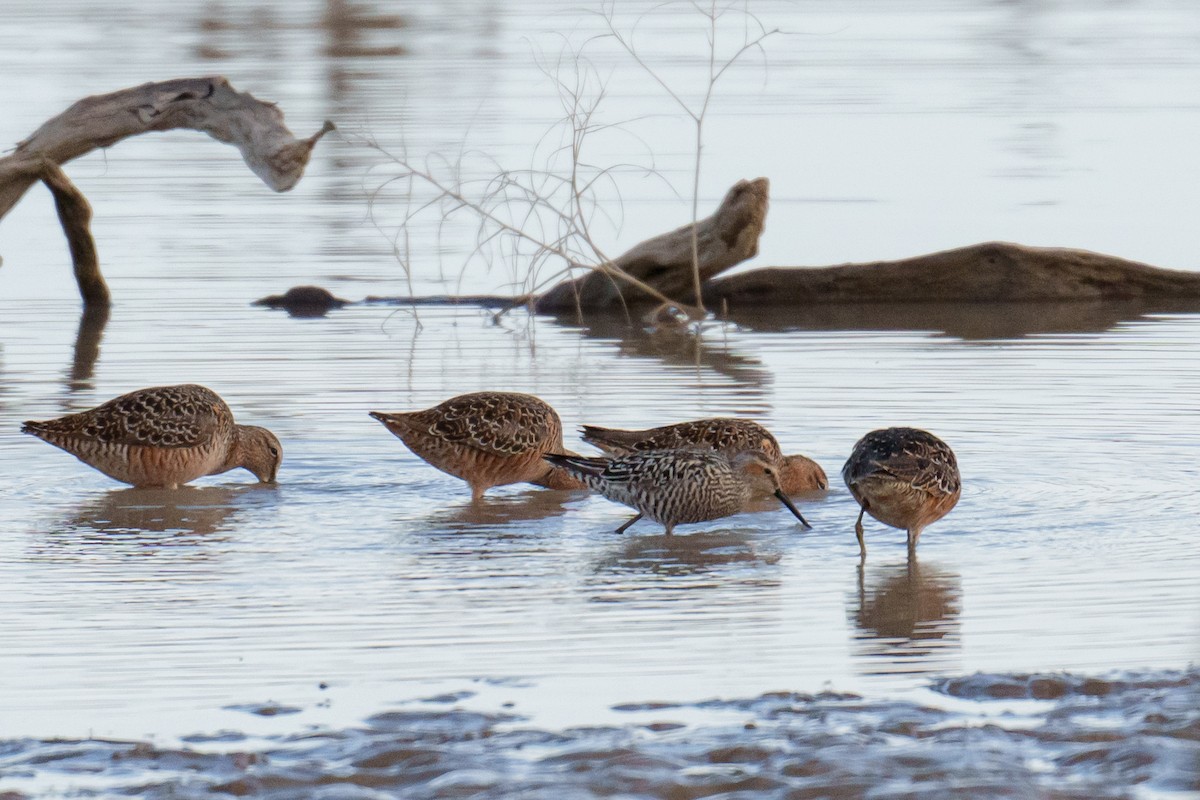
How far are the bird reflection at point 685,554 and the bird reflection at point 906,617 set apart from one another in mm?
491

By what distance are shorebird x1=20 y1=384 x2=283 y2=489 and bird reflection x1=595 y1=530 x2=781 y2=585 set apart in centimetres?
205

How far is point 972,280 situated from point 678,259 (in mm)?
2280

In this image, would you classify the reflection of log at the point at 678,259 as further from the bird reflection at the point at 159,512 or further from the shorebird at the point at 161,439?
the bird reflection at the point at 159,512

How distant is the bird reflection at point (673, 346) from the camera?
12250 mm

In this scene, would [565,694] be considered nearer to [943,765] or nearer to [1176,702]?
[943,765]

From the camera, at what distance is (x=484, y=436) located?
9039mm

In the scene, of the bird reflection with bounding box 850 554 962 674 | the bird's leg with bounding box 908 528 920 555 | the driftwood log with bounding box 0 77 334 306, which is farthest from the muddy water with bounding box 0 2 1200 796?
the driftwood log with bounding box 0 77 334 306

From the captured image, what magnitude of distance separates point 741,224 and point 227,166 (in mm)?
10976

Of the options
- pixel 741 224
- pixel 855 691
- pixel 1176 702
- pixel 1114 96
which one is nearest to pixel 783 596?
pixel 855 691

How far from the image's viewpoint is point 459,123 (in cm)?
2412

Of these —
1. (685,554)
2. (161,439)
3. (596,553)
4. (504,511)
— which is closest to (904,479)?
(685,554)

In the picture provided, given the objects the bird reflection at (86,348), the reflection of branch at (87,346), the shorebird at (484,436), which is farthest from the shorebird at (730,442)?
the reflection of branch at (87,346)

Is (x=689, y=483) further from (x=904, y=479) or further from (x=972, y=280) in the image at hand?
(x=972, y=280)

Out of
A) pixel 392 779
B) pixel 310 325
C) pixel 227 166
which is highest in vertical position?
pixel 227 166
